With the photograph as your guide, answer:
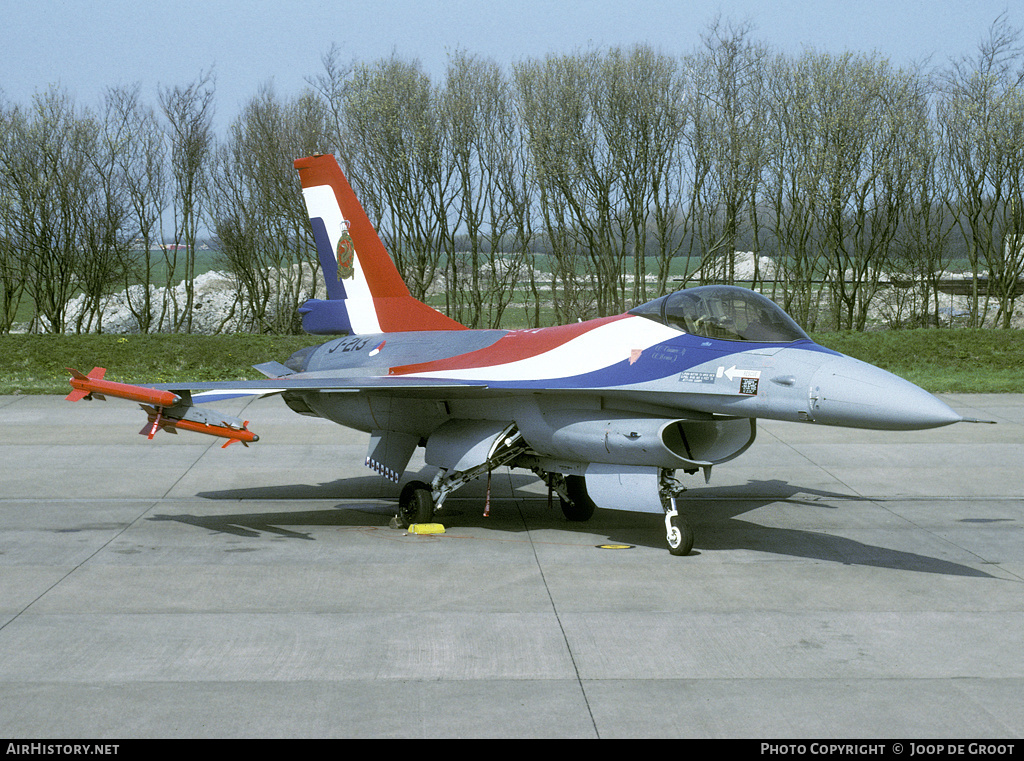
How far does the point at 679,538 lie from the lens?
933cm

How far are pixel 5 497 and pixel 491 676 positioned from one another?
8498 millimetres

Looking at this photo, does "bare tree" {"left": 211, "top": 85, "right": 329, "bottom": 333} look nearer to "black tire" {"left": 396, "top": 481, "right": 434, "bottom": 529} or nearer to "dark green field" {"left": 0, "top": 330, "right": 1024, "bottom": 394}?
"dark green field" {"left": 0, "top": 330, "right": 1024, "bottom": 394}

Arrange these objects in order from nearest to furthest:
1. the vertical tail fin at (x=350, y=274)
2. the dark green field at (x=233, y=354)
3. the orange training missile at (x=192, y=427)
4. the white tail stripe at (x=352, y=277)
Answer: the orange training missile at (x=192, y=427), the vertical tail fin at (x=350, y=274), the white tail stripe at (x=352, y=277), the dark green field at (x=233, y=354)

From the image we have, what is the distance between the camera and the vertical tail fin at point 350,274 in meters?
13.0

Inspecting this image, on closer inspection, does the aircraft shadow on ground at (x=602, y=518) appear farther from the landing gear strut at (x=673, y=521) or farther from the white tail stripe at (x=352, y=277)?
the white tail stripe at (x=352, y=277)

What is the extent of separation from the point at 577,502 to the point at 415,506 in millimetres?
1921

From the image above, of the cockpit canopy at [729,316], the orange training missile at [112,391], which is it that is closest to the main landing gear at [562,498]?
the cockpit canopy at [729,316]

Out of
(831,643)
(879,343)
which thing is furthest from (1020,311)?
(831,643)

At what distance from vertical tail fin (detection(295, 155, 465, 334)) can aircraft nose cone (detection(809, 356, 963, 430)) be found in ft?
19.0

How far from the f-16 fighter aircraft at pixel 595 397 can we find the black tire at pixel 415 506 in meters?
0.02

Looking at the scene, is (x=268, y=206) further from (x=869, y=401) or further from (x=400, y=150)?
(x=869, y=401)

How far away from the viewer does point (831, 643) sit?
6844 mm

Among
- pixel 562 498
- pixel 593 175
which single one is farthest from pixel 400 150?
pixel 562 498

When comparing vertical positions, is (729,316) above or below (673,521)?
above
